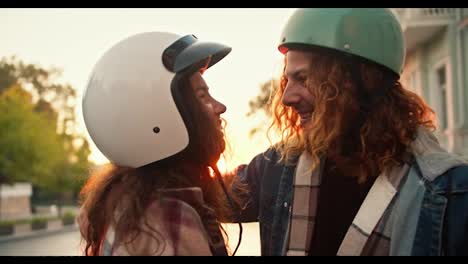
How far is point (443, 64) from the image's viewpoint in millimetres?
16016

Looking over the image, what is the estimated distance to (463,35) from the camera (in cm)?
1502

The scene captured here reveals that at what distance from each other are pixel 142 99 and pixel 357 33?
0.74 meters

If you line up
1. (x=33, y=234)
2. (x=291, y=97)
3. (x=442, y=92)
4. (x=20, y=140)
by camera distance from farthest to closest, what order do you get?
(x=20, y=140), (x=33, y=234), (x=442, y=92), (x=291, y=97)

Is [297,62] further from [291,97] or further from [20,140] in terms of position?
[20,140]

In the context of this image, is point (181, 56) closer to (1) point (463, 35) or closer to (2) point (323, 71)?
(2) point (323, 71)

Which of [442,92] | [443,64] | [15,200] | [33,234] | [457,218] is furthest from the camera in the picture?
[15,200]

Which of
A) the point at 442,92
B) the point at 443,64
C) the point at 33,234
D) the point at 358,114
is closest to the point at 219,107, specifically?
the point at 358,114

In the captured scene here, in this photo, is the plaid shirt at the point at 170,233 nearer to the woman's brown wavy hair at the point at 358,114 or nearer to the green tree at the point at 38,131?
the woman's brown wavy hair at the point at 358,114

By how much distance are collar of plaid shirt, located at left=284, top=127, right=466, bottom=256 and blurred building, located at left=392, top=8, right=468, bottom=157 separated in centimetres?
1182

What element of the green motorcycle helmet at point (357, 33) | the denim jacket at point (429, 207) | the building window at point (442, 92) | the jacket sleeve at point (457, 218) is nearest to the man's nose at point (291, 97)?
the green motorcycle helmet at point (357, 33)

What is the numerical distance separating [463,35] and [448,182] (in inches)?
544

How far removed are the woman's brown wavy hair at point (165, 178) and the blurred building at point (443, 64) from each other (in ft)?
39.6
